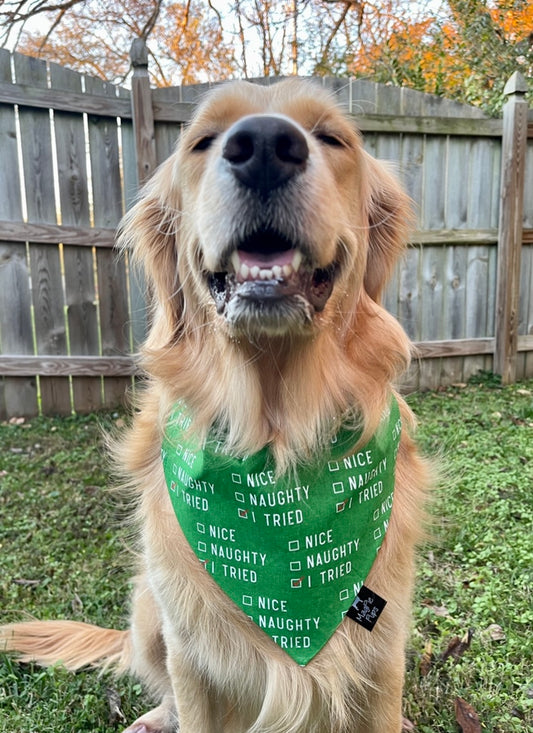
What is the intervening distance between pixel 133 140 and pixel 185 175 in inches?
136

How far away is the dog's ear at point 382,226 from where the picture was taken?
5.98 ft

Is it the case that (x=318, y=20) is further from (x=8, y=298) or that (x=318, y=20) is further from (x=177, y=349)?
(x=177, y=349)

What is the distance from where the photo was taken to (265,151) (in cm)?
120

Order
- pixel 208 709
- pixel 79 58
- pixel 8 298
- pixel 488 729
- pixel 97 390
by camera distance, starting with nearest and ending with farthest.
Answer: pixel 208 709 → pixel 488 729 → pixel 8 298 → pixel 97 390 → pixel 79 58

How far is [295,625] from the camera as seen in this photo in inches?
60.2

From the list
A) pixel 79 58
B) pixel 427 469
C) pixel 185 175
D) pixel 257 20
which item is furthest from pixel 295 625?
pixel 79 58

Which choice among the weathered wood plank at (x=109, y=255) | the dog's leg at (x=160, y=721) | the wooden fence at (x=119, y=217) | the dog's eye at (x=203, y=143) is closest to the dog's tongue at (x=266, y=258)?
the dog's eye at (x=203, y=143)

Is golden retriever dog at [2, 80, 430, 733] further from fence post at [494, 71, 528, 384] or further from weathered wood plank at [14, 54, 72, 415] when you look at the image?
fence post at [494, 71, 528, 384]

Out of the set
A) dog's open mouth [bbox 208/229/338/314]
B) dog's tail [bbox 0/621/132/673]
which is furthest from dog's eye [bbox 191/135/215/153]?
dog's tail [bbox 0/621/132/673]

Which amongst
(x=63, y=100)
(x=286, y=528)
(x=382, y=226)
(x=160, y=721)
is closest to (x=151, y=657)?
(x=160, y=721)

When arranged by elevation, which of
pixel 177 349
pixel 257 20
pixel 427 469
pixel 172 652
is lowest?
pixel 172 652

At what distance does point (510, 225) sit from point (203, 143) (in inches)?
178

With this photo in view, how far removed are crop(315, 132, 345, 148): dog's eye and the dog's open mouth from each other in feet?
1.33

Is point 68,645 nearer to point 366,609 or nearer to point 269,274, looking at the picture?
point 366,609
